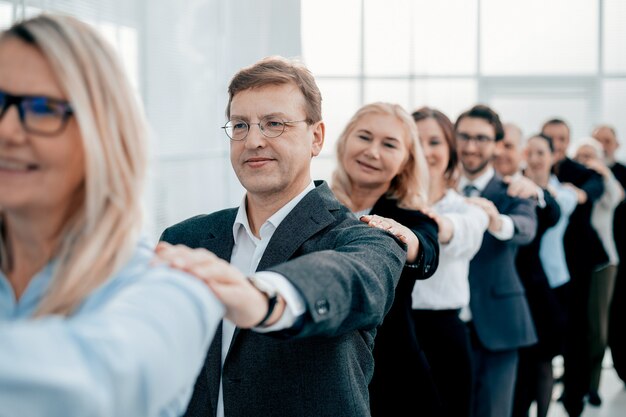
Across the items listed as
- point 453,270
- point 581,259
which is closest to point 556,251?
point 581,259

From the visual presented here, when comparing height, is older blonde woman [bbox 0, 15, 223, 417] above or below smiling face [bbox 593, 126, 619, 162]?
below

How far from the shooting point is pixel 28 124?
37.1 inches

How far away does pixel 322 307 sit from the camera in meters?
1.26

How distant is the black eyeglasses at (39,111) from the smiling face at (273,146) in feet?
3.87

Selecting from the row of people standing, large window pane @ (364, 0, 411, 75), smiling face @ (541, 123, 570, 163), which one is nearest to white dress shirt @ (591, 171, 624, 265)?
smiling face @ (541, 123, 570, 163)

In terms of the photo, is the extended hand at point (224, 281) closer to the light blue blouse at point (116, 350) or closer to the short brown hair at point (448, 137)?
the light blue blouse at point (116, 350)

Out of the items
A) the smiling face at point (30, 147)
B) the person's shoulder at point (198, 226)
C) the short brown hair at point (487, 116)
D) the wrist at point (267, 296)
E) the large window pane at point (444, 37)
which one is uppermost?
the large window pane at point (444, 37)

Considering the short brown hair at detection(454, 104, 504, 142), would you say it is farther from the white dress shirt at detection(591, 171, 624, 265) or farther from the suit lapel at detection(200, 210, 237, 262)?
the suit lapel at detection(200, 210, 237, 262)

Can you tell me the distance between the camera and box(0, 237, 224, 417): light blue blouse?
688 mm

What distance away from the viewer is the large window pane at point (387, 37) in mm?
6762

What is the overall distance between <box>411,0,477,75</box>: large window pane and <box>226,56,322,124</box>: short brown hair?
5.56 metres

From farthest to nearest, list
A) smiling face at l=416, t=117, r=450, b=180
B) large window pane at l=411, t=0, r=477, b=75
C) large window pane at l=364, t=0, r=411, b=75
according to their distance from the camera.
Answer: large window pane at l=411, t=0, r=477, b=75, large window pane at l=364, t=0, r=411, b=75, smiling face at l=416, t=117, r=450, b=180

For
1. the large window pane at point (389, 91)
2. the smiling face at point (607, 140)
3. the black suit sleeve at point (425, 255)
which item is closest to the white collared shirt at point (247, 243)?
the black suit sleeve at point (425, 255)

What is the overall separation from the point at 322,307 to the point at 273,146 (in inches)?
39.1
